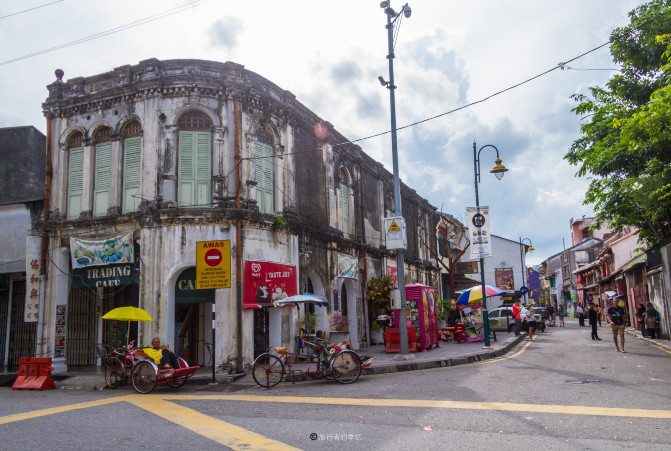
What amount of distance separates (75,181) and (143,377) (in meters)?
8.83

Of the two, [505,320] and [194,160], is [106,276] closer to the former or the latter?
[194,160]

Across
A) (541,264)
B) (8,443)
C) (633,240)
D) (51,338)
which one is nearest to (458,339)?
(51,338)

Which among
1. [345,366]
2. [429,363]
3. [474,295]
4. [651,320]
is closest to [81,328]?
[345,366]

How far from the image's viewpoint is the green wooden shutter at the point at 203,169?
15.7 metres

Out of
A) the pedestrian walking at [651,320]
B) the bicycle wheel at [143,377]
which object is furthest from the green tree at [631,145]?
the bicycle wheel at [143,377]

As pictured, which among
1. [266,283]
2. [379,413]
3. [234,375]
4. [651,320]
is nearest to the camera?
[379,413]

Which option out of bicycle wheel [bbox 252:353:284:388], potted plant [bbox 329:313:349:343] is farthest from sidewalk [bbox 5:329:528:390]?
potted plant [bbox 329:313:349:343]

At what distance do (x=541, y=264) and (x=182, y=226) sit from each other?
308ft

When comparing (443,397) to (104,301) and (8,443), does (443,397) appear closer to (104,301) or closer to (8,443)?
(8,443)

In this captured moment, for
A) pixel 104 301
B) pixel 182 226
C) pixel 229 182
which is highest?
pixel 229 182

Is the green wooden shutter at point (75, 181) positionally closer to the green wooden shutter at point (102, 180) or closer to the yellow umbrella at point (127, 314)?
the green wooden shutter at point (102, 180)

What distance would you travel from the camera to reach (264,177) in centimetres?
1702

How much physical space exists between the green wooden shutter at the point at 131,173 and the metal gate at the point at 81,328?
3.86 meters

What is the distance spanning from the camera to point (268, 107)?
56.7ft
